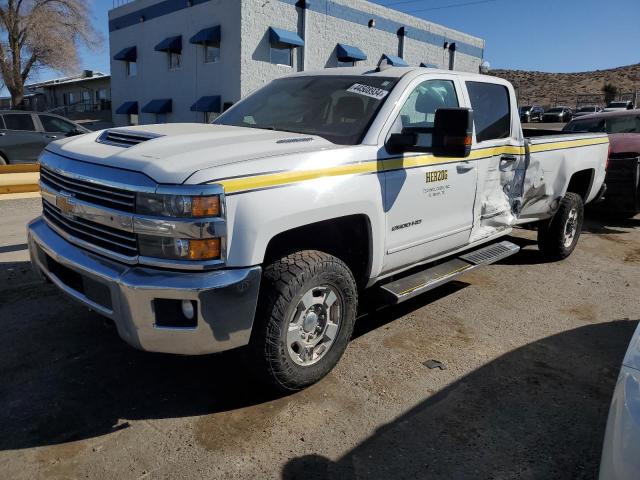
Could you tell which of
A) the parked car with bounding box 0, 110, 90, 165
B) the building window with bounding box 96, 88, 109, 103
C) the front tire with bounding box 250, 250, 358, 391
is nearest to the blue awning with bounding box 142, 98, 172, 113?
the parked car with bounding box 0, 110, 90, 165

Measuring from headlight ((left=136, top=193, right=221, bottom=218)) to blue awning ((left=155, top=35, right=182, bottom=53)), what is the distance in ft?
72.3

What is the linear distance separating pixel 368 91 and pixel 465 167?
1008mm

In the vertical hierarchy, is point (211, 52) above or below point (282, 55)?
above

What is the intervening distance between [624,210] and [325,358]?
6607 mm

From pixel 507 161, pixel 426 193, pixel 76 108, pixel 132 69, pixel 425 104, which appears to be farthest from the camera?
pixel 76 108

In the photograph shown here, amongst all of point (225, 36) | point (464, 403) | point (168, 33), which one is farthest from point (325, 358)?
point (168, 33)

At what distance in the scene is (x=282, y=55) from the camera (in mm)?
20984

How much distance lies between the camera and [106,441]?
2.73 meters

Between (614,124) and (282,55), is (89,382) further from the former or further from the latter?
(282,55)

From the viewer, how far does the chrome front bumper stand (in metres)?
2.58

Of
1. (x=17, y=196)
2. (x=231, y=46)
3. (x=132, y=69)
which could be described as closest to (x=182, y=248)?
(x=17, y=196)

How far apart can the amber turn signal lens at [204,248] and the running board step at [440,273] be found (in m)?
1.43

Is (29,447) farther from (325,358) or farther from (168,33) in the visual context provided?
(168,33)

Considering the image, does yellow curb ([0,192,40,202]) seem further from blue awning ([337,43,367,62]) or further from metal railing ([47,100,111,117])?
metal railing ([47,100,111,117])
